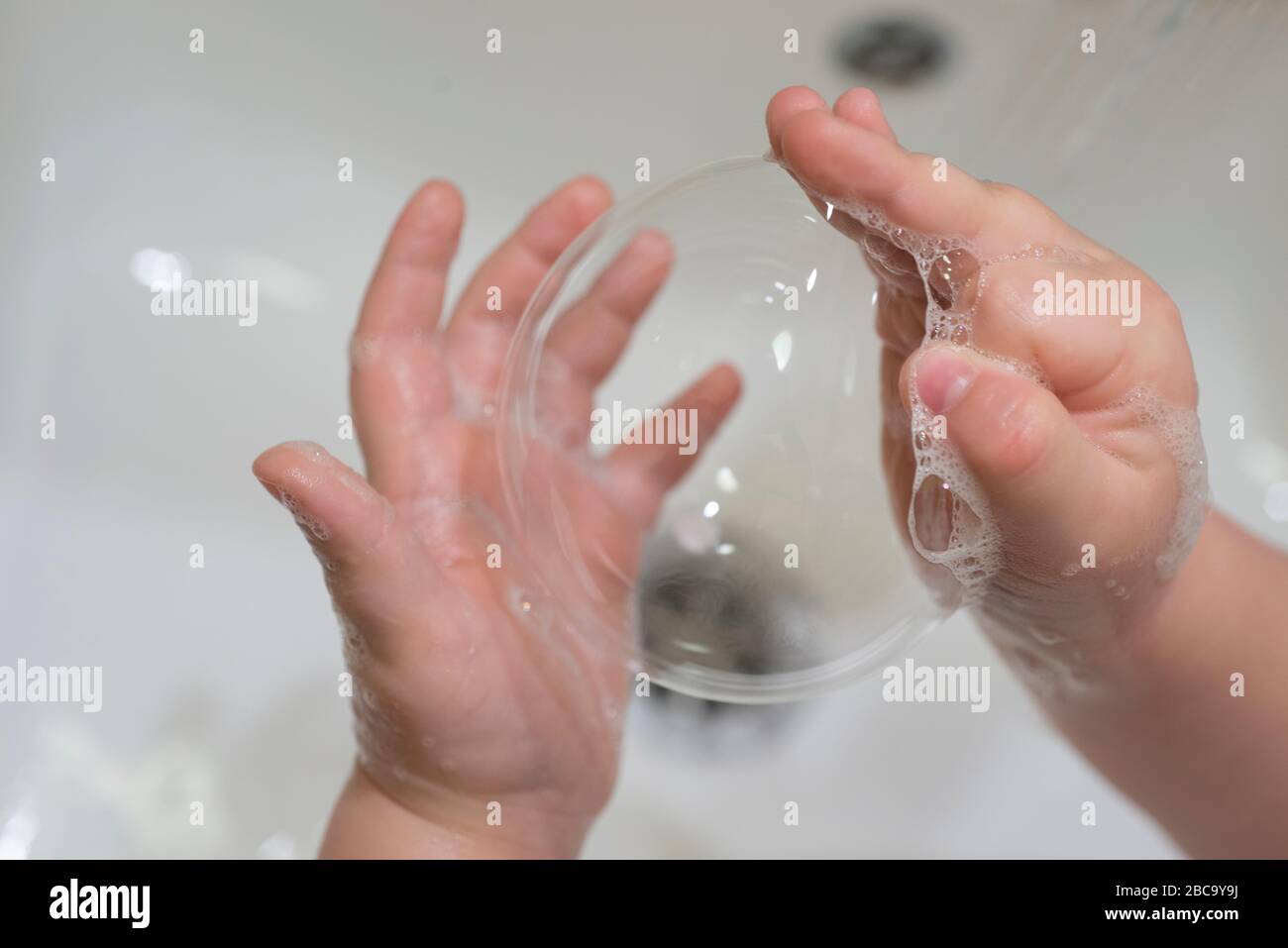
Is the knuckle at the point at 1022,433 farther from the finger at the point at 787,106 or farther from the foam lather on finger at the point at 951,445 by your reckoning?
the finger at the point at 787,106

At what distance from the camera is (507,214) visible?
0.95 meters

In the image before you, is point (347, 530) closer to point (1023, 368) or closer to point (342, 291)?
point (1023, 368)

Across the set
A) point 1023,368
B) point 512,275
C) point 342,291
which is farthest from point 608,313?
point 342,291

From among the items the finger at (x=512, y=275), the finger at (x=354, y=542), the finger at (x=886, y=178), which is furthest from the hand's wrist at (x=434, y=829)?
the finger at (x=886, y=178)

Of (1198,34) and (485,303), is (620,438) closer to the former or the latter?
(485,303)

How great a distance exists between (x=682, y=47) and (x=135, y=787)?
0.67 m

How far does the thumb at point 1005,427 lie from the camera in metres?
0.36

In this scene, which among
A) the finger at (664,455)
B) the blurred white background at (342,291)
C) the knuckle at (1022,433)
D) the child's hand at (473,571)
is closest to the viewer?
the knuckle at (1022,433)

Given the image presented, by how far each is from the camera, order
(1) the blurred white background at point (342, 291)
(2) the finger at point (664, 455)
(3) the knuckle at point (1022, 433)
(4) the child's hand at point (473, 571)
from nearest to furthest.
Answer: (3) the knuckle at point (1022, 433), (4) the child's hand at point (473, 571), (2) the finger at point (664, 455), (1) the blurred white background at point (342, 291)

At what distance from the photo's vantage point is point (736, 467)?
58 centimetres

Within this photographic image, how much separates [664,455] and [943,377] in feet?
0.92

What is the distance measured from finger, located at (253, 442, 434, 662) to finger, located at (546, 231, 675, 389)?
0.18 meters

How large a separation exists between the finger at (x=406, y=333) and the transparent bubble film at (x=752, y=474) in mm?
53
